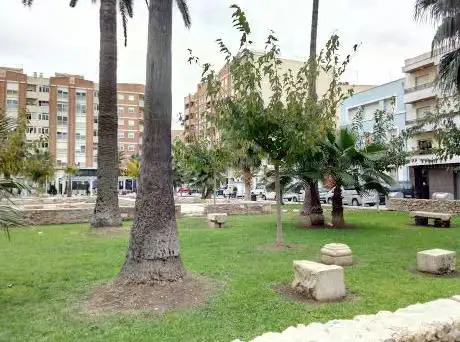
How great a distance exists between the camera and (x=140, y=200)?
6516mm

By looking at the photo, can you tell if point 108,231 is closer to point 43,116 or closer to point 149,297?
point 149,297

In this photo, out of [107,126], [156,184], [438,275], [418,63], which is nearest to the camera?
[156,184]

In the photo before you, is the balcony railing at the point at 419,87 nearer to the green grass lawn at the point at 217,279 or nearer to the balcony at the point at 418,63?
the balcony at the point at 418,63

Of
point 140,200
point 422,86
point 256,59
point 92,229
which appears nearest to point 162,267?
point 140,200

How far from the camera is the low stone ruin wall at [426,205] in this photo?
20.5 meters

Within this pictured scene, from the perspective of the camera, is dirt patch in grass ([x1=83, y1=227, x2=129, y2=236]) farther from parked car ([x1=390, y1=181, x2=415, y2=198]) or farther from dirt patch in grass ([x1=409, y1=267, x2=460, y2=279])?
parked car ([x1=390, y1=181, x2=415, y2=198])

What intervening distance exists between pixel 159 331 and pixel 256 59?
23.9ft

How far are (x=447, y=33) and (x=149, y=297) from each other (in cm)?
1646

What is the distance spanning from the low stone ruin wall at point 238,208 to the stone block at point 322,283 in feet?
50.6

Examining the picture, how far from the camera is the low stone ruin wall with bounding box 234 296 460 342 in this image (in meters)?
3.45

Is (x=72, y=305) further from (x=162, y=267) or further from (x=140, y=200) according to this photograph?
(x=140, y=200)

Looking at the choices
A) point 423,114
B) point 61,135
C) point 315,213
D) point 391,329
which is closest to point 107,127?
point 315,213

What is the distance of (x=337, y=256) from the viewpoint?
8.25 meters

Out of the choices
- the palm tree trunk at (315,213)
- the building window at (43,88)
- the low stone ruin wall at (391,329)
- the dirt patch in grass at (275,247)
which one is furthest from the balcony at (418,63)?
the building window at (43,88)
